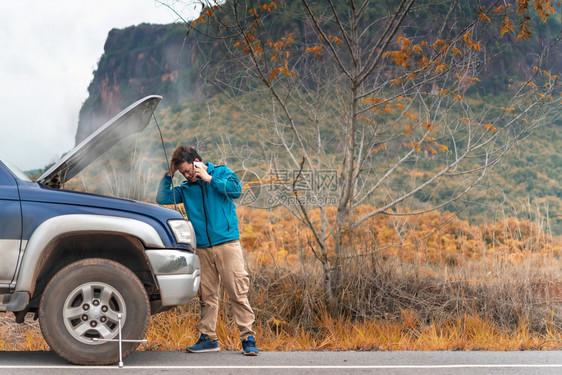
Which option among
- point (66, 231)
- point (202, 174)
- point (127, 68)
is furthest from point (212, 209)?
point (127, 68)

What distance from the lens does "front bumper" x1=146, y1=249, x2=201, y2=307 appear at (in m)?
5.16

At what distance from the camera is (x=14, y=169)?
519 centimetres

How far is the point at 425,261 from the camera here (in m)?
9.29

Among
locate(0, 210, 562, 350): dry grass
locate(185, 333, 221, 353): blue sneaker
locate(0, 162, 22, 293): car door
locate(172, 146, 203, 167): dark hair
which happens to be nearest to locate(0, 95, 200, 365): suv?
locate(0, 162, 22, 293): car door

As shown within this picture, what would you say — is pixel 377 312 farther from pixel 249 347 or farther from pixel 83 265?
pixel 83 265

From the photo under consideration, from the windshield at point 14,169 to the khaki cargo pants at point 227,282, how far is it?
5.89 ft

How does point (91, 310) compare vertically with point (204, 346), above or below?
above

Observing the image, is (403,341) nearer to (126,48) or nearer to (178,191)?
(178,191)

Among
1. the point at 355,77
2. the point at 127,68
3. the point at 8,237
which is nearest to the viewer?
the point at 8,237

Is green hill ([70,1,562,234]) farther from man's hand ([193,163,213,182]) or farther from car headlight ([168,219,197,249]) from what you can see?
car headlight ([168,219,197,249])

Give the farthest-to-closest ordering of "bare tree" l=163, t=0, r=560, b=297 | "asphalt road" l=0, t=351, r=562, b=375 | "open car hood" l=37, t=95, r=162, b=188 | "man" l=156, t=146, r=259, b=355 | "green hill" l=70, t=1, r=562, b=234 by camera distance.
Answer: "green hill" l=70, t=1, r=562, b=234, "bare tree" l=163, t=0, r=560, b=297, "man" l=156, t=146, r=259, b=355, "open car hood" l=37, t=95, r=162, b=188, "asphalt road" l=0, t=351, r=562, b=375

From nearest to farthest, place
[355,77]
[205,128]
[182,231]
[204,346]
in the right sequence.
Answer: [182,231]
[204,346]
[355,77]
[205,128]

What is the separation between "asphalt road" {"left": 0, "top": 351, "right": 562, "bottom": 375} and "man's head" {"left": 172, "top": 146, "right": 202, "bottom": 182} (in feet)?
6.00

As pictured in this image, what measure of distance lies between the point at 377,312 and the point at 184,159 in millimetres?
3591
